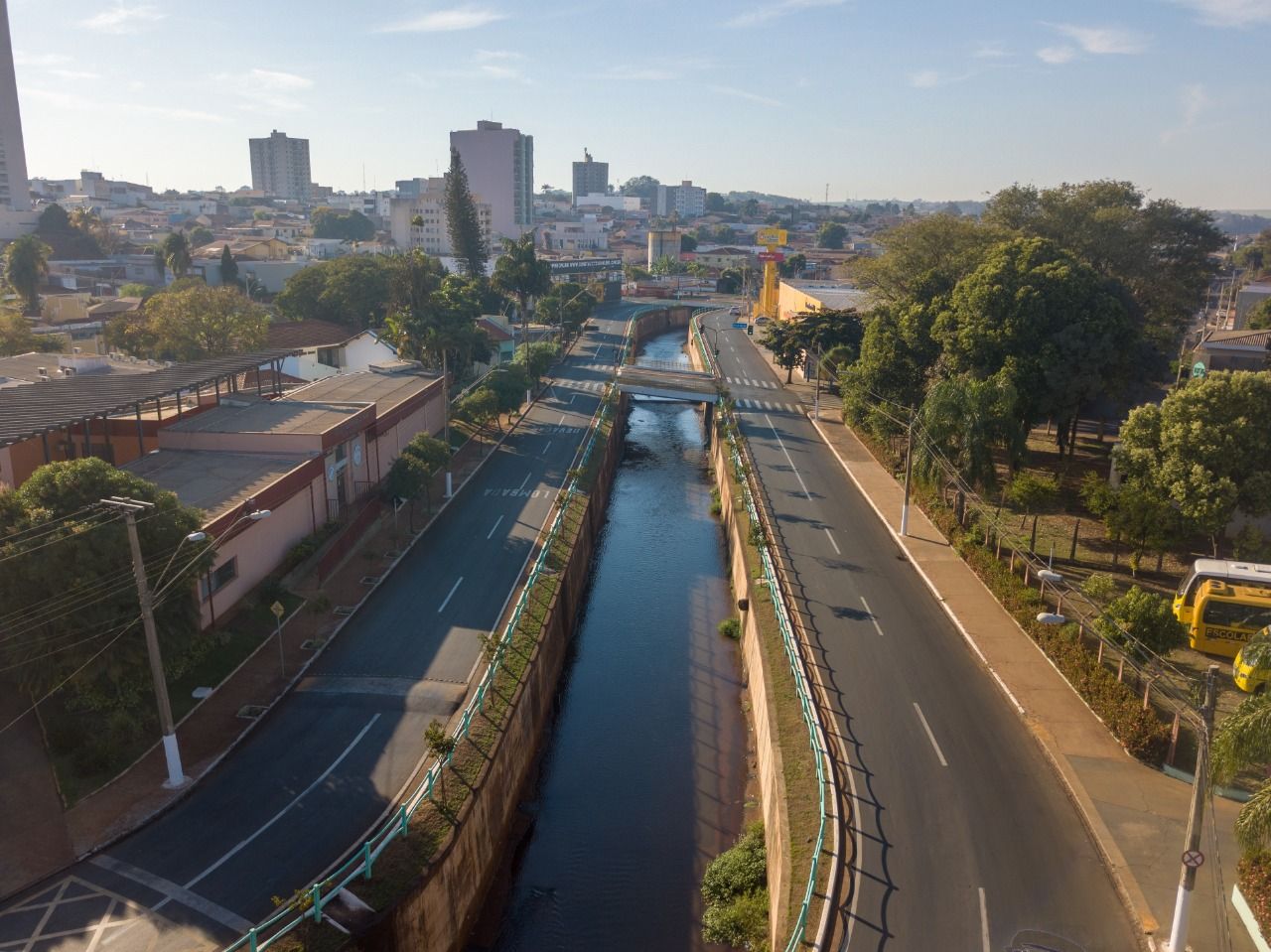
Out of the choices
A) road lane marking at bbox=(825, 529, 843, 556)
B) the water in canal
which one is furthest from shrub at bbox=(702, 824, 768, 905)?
road lane marking at bbox=(825, 529, 843, 556)

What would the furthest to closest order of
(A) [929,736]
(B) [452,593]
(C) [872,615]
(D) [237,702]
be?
(B) [452,593] < (C) [872,615] < (D) [237,702] < (A) [929,736]

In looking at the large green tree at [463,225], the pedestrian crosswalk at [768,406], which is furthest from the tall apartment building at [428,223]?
the pedestrian crosswalk at [768,406]

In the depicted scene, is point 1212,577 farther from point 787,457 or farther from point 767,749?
point 787,457

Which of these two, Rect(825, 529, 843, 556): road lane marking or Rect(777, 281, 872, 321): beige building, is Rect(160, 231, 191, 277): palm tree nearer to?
Rect(777, 281, 872, 321): beige building

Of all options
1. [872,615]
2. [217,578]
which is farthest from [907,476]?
[217,578]

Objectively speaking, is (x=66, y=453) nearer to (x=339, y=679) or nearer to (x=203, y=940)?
(x=339, y=679)
